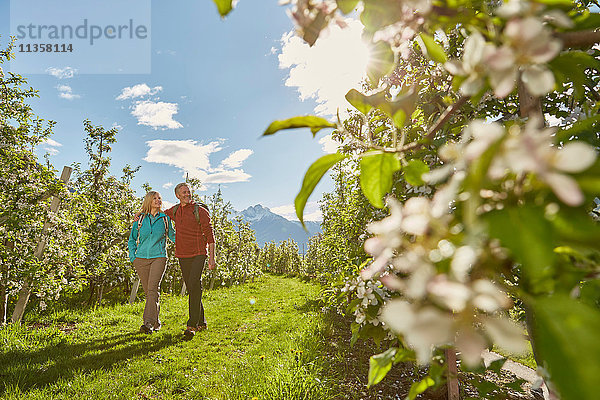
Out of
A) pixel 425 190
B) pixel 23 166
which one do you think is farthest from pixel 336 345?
pixel 23 166

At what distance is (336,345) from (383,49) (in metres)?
5.22

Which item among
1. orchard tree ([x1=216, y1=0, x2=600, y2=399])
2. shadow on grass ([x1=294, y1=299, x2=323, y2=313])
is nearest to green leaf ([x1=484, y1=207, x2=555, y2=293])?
orchard tree ([x1=216, y1=0, x2=600, y2=399])

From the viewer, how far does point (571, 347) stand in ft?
0.87

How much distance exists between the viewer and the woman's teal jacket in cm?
494

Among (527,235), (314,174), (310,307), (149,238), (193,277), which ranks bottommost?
(310,307)

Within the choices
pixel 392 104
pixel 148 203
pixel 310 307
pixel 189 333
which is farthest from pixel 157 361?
pixel 310 307

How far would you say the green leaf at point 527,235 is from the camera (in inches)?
11.6

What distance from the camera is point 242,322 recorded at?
23.7 ft

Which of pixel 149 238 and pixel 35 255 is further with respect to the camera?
pixel 35 255

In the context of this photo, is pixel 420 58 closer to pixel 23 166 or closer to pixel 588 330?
pixel 588 330

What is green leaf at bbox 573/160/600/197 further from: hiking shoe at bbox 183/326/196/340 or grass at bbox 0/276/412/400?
hiking shoe at bbox 183/326/196/340

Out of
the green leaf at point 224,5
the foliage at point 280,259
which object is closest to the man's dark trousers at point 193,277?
the green leaf at point 224,5

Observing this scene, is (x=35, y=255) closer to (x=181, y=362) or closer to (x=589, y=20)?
(x=181, y=362)

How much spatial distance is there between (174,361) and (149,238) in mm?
1828
